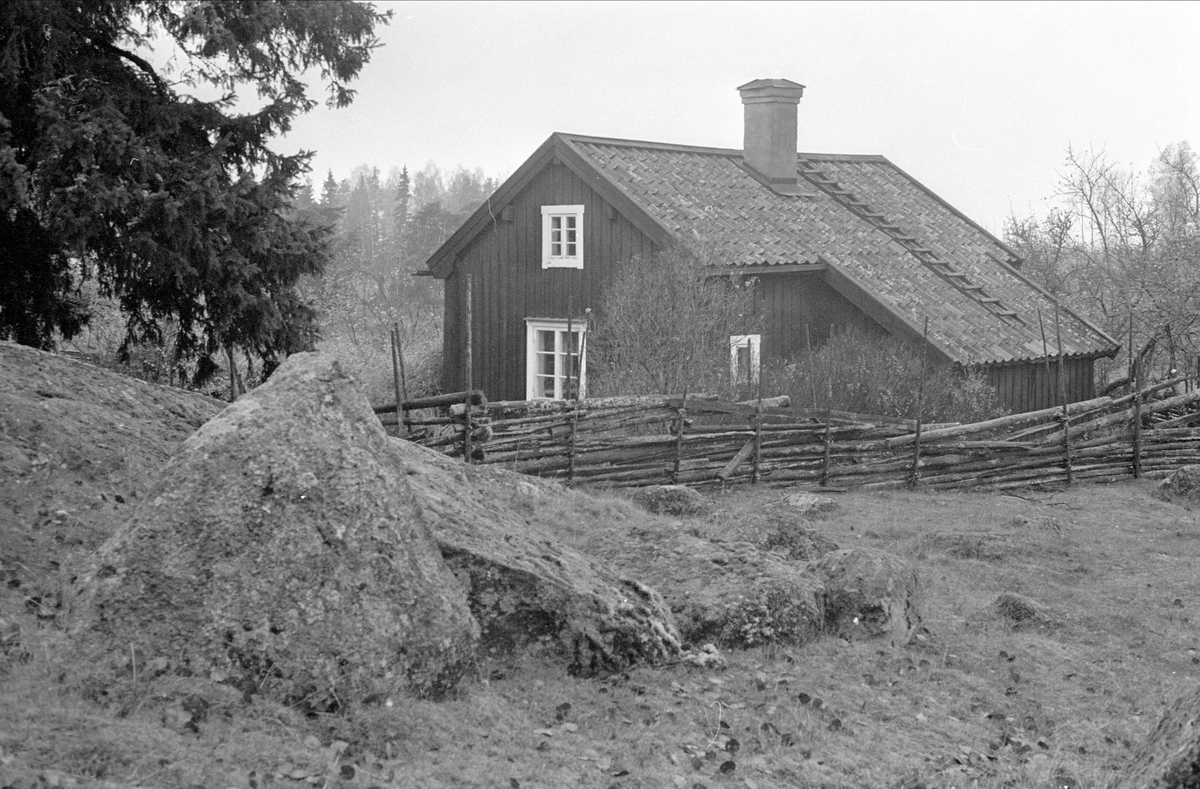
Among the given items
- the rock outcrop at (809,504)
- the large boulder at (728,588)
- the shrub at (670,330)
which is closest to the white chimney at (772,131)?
the shrub at (670,330)

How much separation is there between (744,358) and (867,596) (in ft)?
32.7

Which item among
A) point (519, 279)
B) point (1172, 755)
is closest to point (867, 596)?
point (1172, 755)

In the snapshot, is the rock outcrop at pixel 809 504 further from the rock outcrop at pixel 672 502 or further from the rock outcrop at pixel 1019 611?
the rock outcrop at pixel 1019 611

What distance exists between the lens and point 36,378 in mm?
7449

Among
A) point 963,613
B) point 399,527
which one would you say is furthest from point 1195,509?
point 399,527

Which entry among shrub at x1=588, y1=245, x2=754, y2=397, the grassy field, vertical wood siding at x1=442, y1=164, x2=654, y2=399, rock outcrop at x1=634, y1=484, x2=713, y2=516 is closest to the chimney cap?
vertical wood siding at x1=442, y1=164, x2=654, y2=399

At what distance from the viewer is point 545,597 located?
224 inches

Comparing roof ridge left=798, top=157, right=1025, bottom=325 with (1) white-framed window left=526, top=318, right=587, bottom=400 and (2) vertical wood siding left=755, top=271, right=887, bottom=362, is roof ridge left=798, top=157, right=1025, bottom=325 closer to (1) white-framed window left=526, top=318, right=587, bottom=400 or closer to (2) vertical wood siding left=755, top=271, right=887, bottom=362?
(2) vertical wood siding left=755, top=271, right=887, bottom=362

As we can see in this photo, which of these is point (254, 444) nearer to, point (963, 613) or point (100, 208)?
point (963, 613)

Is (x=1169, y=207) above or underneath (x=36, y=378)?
above

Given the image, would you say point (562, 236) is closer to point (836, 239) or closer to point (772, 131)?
point (836, 239)

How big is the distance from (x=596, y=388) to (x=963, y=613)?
8.35m

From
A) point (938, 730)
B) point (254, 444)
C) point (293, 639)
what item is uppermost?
point (254, 444)

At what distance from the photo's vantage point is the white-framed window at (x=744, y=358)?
51.6 feet
